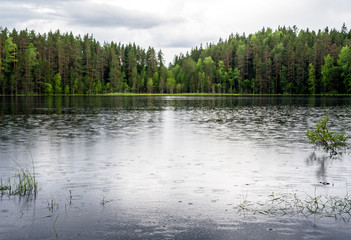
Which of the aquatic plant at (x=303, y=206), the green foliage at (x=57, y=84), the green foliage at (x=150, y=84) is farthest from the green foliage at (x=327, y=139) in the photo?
the green foliage at (x=150, y=84)

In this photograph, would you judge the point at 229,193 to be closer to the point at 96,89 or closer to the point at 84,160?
the point at 84,160

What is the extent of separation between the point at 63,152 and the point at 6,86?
13223cm

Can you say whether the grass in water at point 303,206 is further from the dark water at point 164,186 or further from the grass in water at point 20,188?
the grass in water at point 20,188

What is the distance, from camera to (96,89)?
550 feet

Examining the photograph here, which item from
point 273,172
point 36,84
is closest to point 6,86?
point 36,84

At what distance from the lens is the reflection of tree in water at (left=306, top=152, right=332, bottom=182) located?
1415cm

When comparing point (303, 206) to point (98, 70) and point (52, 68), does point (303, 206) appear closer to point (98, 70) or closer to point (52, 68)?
point (52, 68)

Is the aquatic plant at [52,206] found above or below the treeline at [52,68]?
below

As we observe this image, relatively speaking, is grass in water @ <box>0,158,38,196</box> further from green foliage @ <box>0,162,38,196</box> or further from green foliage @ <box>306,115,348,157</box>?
green foliage @ <box>306,115,348,157</box>

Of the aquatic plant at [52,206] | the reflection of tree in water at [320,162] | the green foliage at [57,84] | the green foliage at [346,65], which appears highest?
the green foliage at [346,65]

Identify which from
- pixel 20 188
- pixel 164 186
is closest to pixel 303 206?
pixel 164 186

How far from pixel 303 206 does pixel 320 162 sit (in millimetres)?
7186

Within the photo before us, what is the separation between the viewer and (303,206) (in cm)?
1025

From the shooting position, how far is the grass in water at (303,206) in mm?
9766
